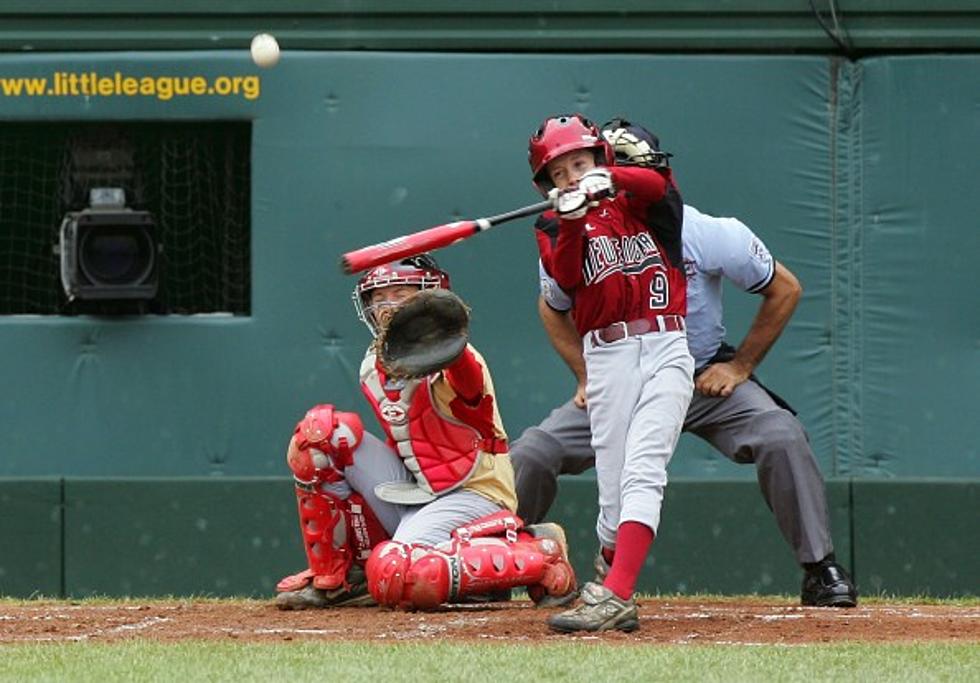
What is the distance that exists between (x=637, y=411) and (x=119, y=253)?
13.2 ft

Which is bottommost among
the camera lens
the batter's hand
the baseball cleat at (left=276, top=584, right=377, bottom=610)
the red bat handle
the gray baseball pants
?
the baseball cleat at (left=276, top=584, right=377, bottom=610)

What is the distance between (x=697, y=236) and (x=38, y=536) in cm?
377

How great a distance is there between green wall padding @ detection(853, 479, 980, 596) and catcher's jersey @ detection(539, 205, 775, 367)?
2.40 meters

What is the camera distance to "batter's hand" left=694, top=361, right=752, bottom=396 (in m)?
7.34

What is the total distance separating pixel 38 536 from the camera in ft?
31.9

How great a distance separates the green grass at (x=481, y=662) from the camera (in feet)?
17.5

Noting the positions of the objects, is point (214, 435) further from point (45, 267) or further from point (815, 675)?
point (815, 675)

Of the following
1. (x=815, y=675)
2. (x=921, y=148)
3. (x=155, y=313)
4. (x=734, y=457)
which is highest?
(x=921, y=148)

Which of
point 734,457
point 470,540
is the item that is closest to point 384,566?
point 470,540

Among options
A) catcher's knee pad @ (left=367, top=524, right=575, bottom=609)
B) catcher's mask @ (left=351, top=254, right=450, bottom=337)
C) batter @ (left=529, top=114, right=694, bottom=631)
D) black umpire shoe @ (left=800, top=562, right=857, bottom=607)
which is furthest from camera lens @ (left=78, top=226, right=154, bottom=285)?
black umpire shoe @ (left=800, top=562, right=857, bottom=607)

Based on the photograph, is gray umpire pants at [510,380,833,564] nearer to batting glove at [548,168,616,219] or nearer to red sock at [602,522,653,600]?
red sock at [602,522,653,600]

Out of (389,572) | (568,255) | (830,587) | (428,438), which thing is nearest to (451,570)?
(389,572)

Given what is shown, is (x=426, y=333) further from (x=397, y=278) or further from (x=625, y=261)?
(x=625, y=261)

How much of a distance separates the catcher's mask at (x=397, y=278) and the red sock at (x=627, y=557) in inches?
46.9
